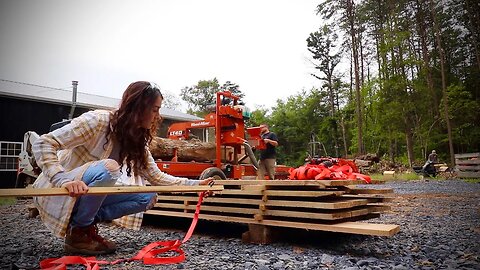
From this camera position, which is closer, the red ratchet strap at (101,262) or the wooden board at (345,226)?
the red ratchet strap at (101,262)

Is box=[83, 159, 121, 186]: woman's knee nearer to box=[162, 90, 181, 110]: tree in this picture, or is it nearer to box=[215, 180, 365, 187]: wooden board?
Result: box=[215, 180, 365, 187]: wooden board

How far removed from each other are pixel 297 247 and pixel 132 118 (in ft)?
5.02

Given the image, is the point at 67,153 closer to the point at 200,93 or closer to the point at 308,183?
the point at 308,183

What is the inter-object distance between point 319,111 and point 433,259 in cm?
2830

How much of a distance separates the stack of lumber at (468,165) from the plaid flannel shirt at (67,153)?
12584 millimetres

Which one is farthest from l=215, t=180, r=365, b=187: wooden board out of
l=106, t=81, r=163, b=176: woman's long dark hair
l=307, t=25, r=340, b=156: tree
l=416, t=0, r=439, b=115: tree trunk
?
l=307, t=25, r=340, b=156: tree

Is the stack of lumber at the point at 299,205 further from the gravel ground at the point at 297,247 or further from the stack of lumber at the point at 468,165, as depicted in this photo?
the stack of lumber at the point at 468,165

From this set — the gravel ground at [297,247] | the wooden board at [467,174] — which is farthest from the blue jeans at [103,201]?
the wooden board at [467,174]

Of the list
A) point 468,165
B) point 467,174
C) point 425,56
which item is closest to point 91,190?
point 467,174

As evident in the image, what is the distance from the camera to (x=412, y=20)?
15.0m

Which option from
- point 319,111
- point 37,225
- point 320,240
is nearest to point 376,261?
point 320,240

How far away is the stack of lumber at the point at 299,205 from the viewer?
240cm

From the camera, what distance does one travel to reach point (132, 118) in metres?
2.00

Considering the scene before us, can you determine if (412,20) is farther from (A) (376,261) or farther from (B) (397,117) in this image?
(A) (376,261)
